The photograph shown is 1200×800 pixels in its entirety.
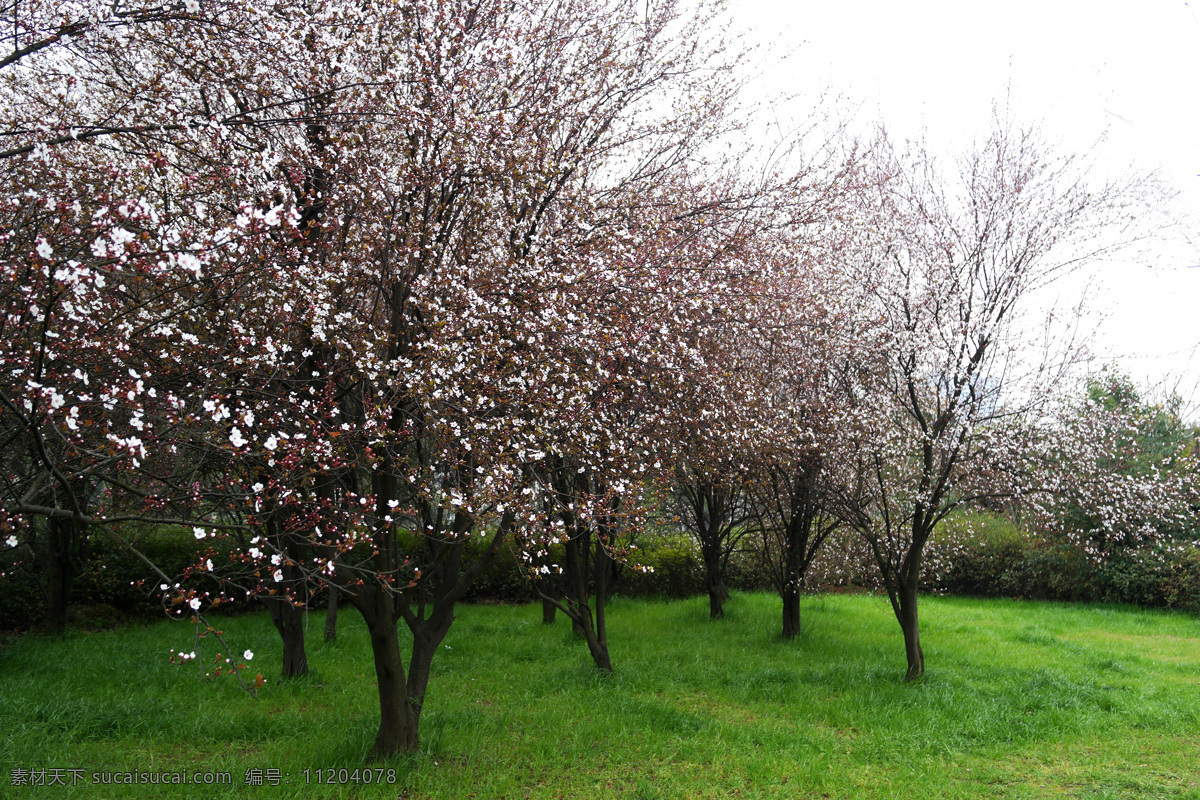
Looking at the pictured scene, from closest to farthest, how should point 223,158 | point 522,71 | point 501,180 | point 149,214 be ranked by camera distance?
point 149,214 → point 223,158 → point 501,180 → point 522,71

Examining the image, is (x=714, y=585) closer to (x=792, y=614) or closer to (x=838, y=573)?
(x=792, y=614)

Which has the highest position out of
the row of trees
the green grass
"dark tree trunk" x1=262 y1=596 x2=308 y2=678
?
the row of trees

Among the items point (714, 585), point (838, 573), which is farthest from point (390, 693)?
point (838, 573)

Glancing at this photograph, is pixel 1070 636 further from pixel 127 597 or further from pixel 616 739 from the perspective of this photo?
pixel 127 597

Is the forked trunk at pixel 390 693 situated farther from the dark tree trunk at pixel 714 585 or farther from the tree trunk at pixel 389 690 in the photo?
the dark tree trunk at pixel 714 585

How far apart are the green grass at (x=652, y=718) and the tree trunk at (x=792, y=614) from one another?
292 millimetres

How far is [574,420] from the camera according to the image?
5.82m

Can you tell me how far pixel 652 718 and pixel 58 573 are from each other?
32.5 ft

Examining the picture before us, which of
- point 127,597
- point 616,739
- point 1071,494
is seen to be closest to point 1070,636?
point 1071,494

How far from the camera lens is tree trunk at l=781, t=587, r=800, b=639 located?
37.6ft

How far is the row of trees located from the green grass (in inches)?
31.3

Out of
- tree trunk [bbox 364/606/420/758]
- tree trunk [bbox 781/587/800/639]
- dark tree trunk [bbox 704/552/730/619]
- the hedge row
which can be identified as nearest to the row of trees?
tree trunk [bbox 364/606/420/758]

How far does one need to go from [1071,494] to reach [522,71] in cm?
820

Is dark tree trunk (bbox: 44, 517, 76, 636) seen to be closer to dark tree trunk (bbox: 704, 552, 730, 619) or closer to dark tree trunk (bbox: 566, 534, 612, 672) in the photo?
dark tree trunk (bbox: 566, 534, 612, 672)
